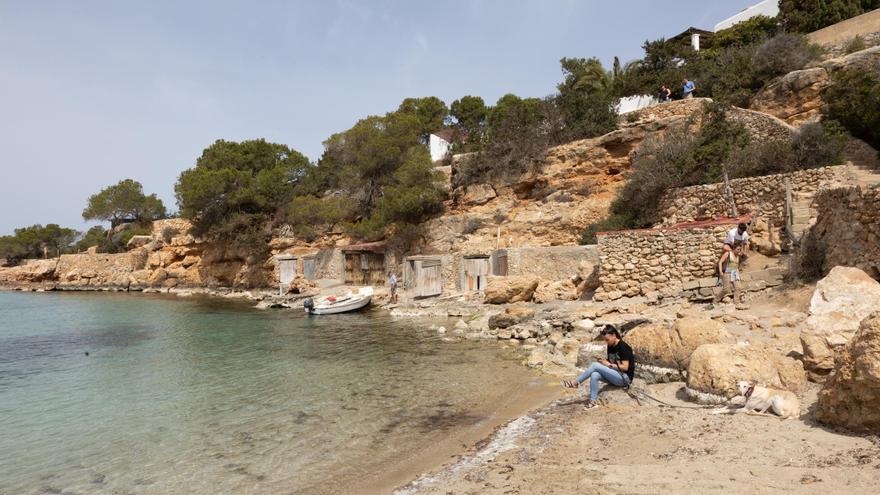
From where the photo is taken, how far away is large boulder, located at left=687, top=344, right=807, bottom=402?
20.7ft

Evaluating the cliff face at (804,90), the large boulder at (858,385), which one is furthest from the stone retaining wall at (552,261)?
the large boulder at (858,385)

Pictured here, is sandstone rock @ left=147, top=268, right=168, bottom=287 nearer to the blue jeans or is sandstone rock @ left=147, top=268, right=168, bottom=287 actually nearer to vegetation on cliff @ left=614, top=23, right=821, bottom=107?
vegetation on cliff @ left=614, top=23, right=821, bottom=107

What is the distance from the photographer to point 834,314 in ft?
23.1

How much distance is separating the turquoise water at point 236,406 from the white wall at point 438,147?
74.9 feet

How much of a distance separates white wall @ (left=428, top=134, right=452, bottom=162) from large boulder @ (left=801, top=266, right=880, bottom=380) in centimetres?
3176

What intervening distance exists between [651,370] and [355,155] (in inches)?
1175

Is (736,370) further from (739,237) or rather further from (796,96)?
(796,96)

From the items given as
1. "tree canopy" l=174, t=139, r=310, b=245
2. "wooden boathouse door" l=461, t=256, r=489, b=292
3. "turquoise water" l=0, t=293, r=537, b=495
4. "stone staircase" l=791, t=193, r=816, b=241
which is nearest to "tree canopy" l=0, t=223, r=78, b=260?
"tree canopy" l=174, t=139, r=310, b=245

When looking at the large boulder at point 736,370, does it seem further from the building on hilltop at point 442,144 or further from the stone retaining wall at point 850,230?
the building on hilltop at point 442,144

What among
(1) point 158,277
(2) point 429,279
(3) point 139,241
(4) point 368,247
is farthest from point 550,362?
(3) point 139,241

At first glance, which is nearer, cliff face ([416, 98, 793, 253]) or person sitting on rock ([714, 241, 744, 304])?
person sitting on rock ([714, 241, 744, 304])

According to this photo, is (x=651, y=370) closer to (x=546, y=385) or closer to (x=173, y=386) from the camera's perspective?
(x=546, y=385)

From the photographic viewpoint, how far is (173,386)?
11.0 m

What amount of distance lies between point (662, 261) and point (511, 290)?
229 inches
